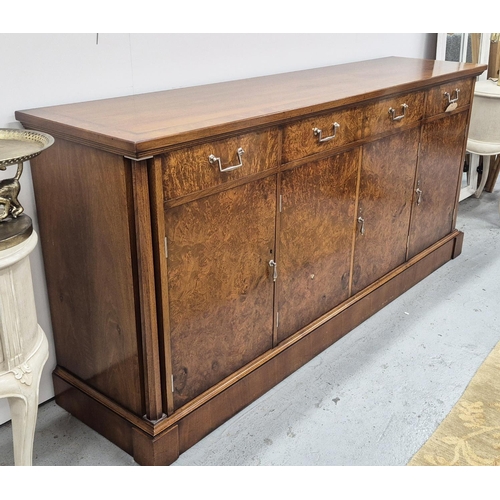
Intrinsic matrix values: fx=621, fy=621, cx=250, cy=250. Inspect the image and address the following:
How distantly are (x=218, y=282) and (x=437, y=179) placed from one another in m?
1.65

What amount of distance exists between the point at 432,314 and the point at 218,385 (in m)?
1.33

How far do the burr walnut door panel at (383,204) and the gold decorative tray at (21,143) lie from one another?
52.6 inches

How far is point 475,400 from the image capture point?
7.86 ft

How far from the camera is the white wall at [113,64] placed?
1.99m

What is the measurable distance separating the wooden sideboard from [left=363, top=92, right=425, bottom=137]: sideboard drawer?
1cm

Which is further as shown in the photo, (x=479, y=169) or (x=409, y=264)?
(x=479, y=169)

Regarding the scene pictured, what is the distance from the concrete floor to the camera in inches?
83.4

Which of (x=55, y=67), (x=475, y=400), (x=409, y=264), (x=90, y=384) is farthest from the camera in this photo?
(x=409, y=264)

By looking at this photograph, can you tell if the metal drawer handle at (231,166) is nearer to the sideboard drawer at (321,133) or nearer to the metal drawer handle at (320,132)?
the sideboard drawer at (321,133)

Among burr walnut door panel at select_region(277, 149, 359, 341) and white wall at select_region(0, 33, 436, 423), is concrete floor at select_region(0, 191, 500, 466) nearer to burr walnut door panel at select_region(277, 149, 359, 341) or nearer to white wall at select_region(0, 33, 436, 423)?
burr walnut door panel at select_region(277, 149, 359, 341)

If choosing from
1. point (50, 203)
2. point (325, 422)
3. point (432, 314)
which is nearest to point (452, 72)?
point (432, 314)

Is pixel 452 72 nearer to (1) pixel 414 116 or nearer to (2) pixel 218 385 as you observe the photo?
(1) pixel 414 116

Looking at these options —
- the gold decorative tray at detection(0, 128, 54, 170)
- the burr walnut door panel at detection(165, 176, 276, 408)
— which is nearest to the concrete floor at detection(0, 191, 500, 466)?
the burr walnut door panel at detection(165, 176, 276, 408)

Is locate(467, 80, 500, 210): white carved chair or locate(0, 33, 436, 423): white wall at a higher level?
locate(0, 33, 436, 423): white wall
